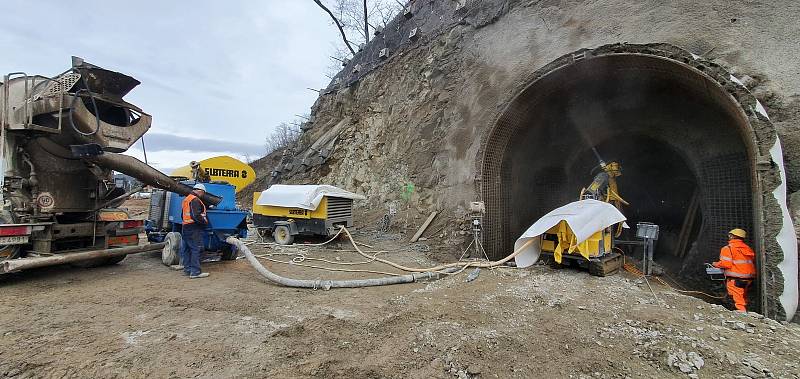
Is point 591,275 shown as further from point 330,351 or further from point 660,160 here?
point 660,160

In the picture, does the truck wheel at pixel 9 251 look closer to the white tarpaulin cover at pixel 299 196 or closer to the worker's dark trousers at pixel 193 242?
the worker's dark trousers at pixel 193 242

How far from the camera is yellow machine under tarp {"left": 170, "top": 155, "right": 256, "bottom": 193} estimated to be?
8.03m

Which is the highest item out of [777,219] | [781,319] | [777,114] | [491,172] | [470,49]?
[470,49]

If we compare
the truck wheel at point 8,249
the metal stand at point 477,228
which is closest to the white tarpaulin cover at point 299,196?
the metal stand at point 477,228

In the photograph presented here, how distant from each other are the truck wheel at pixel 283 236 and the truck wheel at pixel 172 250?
307 cm

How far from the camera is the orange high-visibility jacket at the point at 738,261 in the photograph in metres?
5.81

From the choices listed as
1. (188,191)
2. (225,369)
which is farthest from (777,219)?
(188,191)

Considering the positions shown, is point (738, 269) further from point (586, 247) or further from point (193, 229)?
point (193, 229)

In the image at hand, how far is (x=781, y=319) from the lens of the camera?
5172 millimetres

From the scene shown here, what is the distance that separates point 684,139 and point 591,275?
15.7 feet

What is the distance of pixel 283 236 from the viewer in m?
10.5

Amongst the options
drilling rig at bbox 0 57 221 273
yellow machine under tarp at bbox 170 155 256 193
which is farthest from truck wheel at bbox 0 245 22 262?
yellow machine under tarp at bbox 170 155 256 193

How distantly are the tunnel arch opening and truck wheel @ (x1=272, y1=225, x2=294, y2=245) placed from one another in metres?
5.04

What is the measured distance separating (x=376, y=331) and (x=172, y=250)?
514cm
